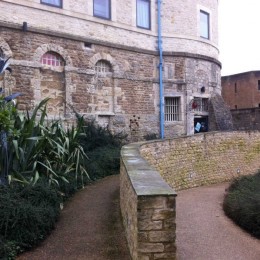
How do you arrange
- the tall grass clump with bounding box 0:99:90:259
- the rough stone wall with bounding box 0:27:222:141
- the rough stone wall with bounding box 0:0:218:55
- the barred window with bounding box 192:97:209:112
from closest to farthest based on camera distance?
the tall grass clump with bounding box 0:99:90:259, the rough stone wall with bounding box 0:27:222:141, the rough stone wall with bounding box 0:0:218:55, the barred window with bounding box 192:97:209:112

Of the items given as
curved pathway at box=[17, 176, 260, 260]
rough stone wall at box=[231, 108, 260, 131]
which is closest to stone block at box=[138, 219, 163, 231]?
curved pathway at box=[17, 176, 260, 260]

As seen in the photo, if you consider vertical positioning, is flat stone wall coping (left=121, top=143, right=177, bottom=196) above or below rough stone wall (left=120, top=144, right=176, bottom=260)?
above

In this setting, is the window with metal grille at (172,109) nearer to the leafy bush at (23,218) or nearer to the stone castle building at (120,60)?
the stone castle building at (120,60)

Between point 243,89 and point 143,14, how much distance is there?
1980cm

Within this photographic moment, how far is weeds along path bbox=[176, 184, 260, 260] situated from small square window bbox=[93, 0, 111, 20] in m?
9.15

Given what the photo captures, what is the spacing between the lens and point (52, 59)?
1462cm

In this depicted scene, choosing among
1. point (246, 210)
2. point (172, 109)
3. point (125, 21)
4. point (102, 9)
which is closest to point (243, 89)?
point (172, 109)

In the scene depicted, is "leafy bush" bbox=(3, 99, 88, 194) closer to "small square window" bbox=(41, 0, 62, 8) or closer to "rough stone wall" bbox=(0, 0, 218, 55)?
"rough stone wall" bbox=(0, 0, 218, 55)

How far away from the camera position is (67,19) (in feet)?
48.8

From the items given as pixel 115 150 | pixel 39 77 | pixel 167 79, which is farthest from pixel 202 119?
pixel 39 77

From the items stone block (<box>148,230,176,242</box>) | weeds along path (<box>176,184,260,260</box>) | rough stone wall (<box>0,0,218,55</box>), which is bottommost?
weeds along path (<box>176,184,260,260</box>)

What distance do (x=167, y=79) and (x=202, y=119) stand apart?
320 cm

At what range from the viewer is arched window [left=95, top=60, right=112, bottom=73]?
16094 millimetres

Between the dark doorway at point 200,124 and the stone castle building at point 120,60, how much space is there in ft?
0.18
